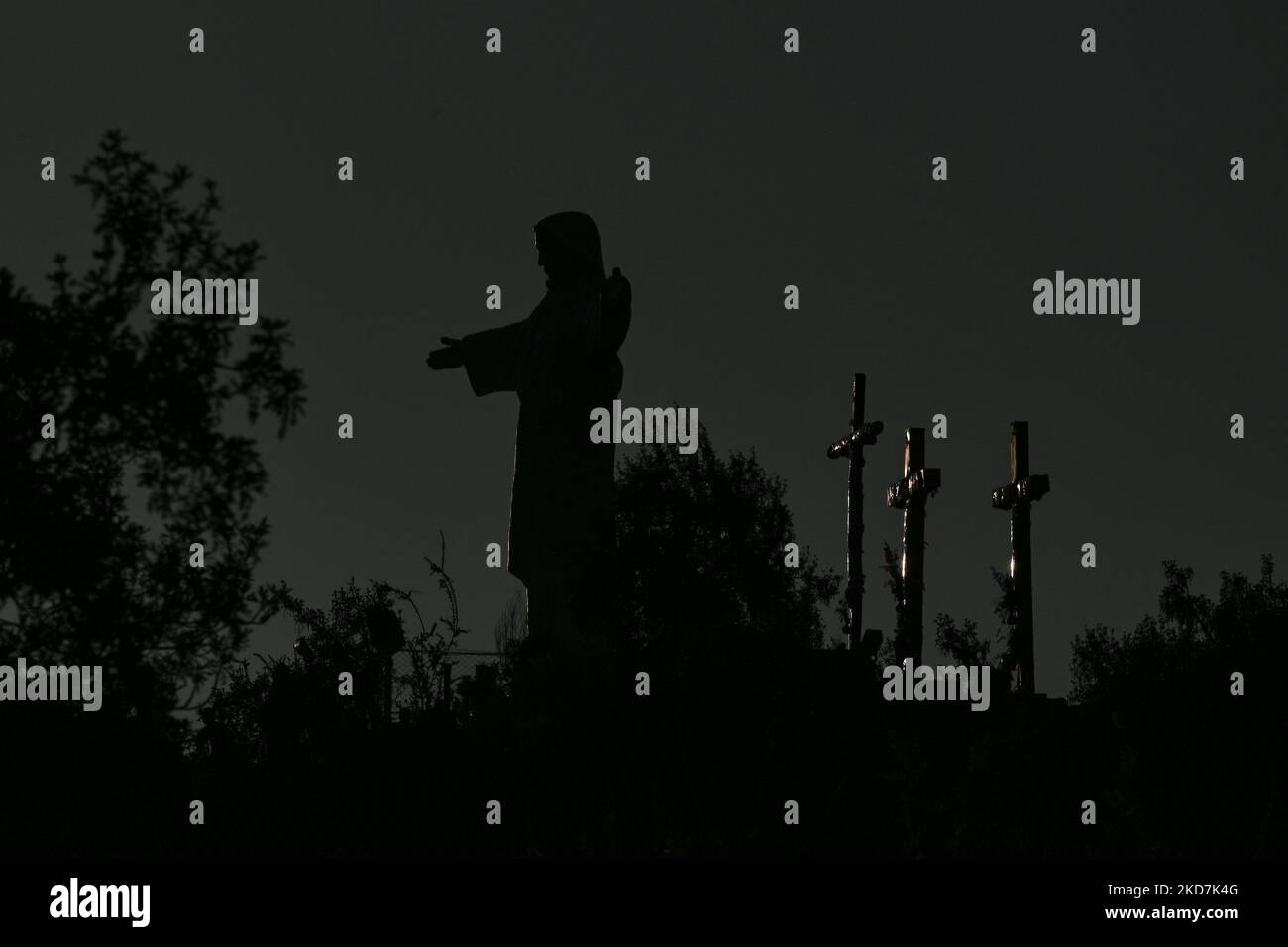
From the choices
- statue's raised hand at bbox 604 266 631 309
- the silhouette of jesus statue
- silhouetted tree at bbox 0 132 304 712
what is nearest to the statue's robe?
the silhouette of jesus statue

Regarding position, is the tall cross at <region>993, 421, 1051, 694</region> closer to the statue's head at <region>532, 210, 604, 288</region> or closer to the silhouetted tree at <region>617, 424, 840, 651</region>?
the silhouetted tree at <region>617, 424, 840, 651</region>

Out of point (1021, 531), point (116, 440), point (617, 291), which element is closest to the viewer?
point (116, 440)

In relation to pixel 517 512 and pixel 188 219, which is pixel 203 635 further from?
pixel 517 512

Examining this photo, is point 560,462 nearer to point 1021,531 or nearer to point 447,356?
point 447,356

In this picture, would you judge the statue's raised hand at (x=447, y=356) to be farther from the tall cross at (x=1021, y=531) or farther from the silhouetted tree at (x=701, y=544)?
the tall cross at (x=1021, y=531)

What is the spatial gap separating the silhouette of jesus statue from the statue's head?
0.03 ft

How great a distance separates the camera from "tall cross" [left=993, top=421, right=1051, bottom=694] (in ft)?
79.5

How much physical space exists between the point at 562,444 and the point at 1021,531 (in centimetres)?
618

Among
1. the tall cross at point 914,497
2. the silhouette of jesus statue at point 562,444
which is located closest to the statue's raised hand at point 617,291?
the silhouette of jesus statue at point 562,444

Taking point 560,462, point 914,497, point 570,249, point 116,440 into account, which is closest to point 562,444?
point 560,462

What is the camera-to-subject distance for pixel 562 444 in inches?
885

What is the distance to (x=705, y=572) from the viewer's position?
2228 cm
